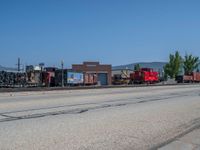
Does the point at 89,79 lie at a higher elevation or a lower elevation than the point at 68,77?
lower

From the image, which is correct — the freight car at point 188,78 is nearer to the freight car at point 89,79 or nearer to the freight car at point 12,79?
the freight car at point 89,79

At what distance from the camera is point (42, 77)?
2520 inches

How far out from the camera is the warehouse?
331 feet

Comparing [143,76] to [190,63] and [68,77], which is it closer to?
[68,77]

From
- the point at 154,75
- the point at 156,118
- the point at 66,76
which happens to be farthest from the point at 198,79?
the point at 156,118

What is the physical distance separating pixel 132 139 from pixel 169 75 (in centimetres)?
11369

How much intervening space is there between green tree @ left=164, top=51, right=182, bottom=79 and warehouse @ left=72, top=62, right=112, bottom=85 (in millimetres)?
25025

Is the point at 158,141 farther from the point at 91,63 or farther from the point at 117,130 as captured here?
the point at 91,63

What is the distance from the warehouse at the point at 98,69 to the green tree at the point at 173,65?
Result: 82.1 feet

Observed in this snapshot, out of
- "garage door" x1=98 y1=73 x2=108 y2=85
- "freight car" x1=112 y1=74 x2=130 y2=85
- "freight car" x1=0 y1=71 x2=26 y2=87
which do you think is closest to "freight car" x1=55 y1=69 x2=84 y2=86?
"freight car" x1=0 y1=71 x2=26 y2=87

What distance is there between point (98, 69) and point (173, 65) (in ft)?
91.0

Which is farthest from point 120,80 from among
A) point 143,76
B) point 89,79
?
point 89,79

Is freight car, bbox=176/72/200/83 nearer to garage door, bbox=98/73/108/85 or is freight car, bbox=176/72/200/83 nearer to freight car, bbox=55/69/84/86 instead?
garage door, bbox=98/73/108/85

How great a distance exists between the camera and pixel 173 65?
119375 mm
